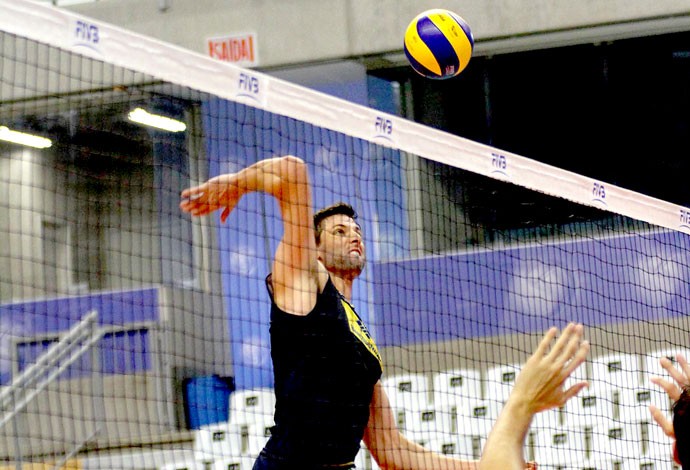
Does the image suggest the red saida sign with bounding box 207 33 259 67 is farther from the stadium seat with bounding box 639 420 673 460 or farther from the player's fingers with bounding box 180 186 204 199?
the player's fingers with bounding box 180 186 204 199

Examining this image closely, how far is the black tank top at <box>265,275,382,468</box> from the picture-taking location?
4719mm

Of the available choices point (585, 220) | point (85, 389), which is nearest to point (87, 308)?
point (85, 389)

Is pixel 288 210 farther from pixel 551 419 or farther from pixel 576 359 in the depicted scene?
pixel 551 419

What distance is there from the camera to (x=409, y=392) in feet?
33.1

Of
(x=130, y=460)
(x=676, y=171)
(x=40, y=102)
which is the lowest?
(x=130, y=460)

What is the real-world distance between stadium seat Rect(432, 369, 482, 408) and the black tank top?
5.02 meters

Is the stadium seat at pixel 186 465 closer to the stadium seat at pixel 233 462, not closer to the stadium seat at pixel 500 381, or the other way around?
the stadium seat at pixel 233 462

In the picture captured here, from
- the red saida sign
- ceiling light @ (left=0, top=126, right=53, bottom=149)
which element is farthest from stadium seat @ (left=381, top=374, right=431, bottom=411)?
ceiling light @ (left=0, top=126, right=53, bottom=149)

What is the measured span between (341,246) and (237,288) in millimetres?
7499

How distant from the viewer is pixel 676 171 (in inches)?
466

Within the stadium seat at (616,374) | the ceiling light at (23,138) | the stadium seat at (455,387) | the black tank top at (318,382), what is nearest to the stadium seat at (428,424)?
the stadium seat at (455,387)

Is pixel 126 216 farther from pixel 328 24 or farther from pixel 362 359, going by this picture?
pixel 362 359

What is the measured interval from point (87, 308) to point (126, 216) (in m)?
1.69

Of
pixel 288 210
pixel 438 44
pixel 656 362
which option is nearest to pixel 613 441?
pixel 656 362
